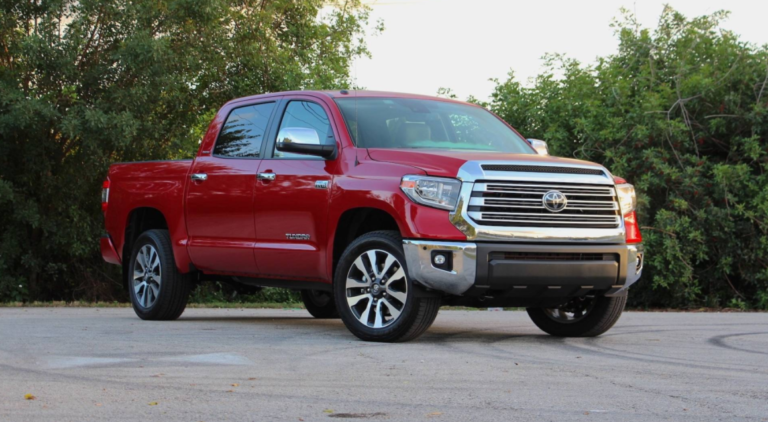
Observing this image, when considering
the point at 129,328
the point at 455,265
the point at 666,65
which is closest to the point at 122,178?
the point at 129,328

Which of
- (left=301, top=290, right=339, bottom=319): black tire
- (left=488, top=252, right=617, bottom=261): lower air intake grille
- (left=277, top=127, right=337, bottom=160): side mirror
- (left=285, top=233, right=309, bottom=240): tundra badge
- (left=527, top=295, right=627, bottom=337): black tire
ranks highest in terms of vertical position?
(left=277, top=127, right=337, bottom=160): side mirror

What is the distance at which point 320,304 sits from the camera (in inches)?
474

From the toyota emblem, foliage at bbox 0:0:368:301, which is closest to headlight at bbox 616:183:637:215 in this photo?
the toyota emblem

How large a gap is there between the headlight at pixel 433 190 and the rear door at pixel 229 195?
6.42 ft

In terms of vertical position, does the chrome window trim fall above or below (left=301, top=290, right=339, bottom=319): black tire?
above

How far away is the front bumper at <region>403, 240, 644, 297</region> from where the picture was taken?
26.1 feet

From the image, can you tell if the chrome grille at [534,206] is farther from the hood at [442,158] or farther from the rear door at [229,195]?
the rear door at [229,195]

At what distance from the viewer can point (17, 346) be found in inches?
326

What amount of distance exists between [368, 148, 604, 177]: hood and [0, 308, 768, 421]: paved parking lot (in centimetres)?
132

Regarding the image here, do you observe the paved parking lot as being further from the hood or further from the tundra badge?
the hood

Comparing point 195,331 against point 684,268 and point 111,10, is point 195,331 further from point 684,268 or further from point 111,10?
point 111,10

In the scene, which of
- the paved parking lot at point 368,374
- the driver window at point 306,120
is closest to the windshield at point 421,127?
the driver window at point 306,120

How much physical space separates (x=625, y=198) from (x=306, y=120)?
274 cm

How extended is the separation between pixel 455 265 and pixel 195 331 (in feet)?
9.32
